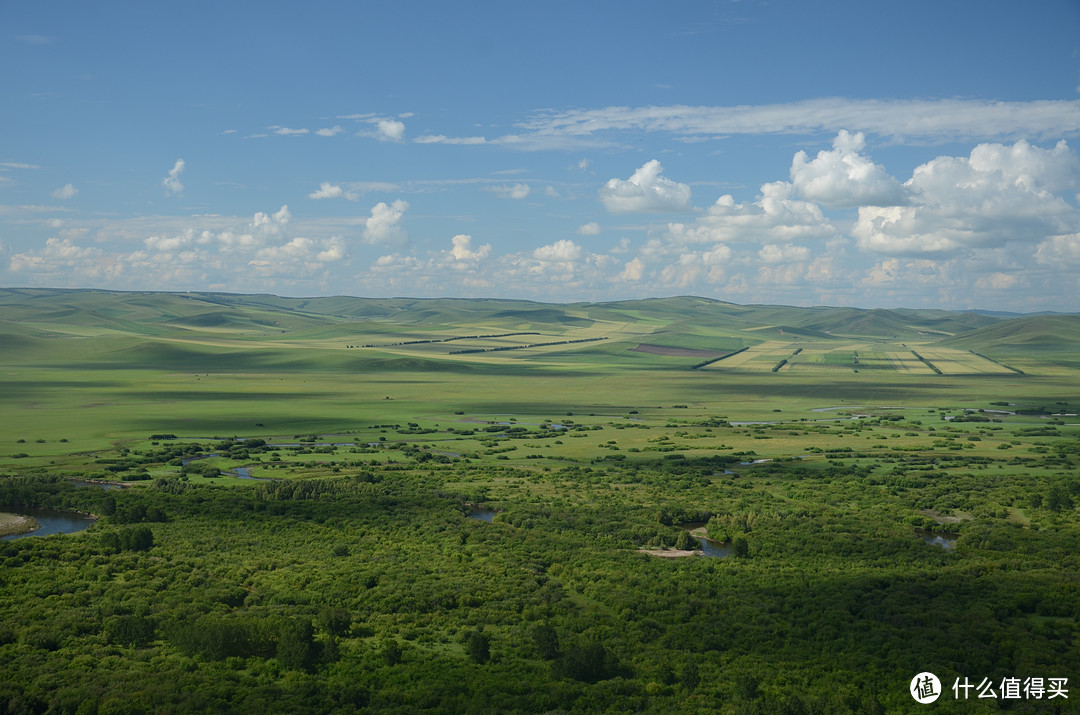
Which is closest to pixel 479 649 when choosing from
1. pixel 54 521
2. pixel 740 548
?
pixel 740 548

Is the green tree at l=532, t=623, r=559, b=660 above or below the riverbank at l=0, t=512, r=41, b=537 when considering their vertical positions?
above

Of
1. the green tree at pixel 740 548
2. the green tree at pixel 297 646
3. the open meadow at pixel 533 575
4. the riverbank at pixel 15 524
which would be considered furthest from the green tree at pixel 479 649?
the riverbank at pixel 15 524

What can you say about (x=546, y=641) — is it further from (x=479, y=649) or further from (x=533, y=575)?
(x=533, y=575)

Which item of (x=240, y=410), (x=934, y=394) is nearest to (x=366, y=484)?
(x=240, y=410)

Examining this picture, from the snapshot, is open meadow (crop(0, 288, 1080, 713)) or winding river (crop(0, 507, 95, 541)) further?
winding river (crop(0, 507, 95, 541))

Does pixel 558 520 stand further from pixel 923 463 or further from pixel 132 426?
pixel 132 426
